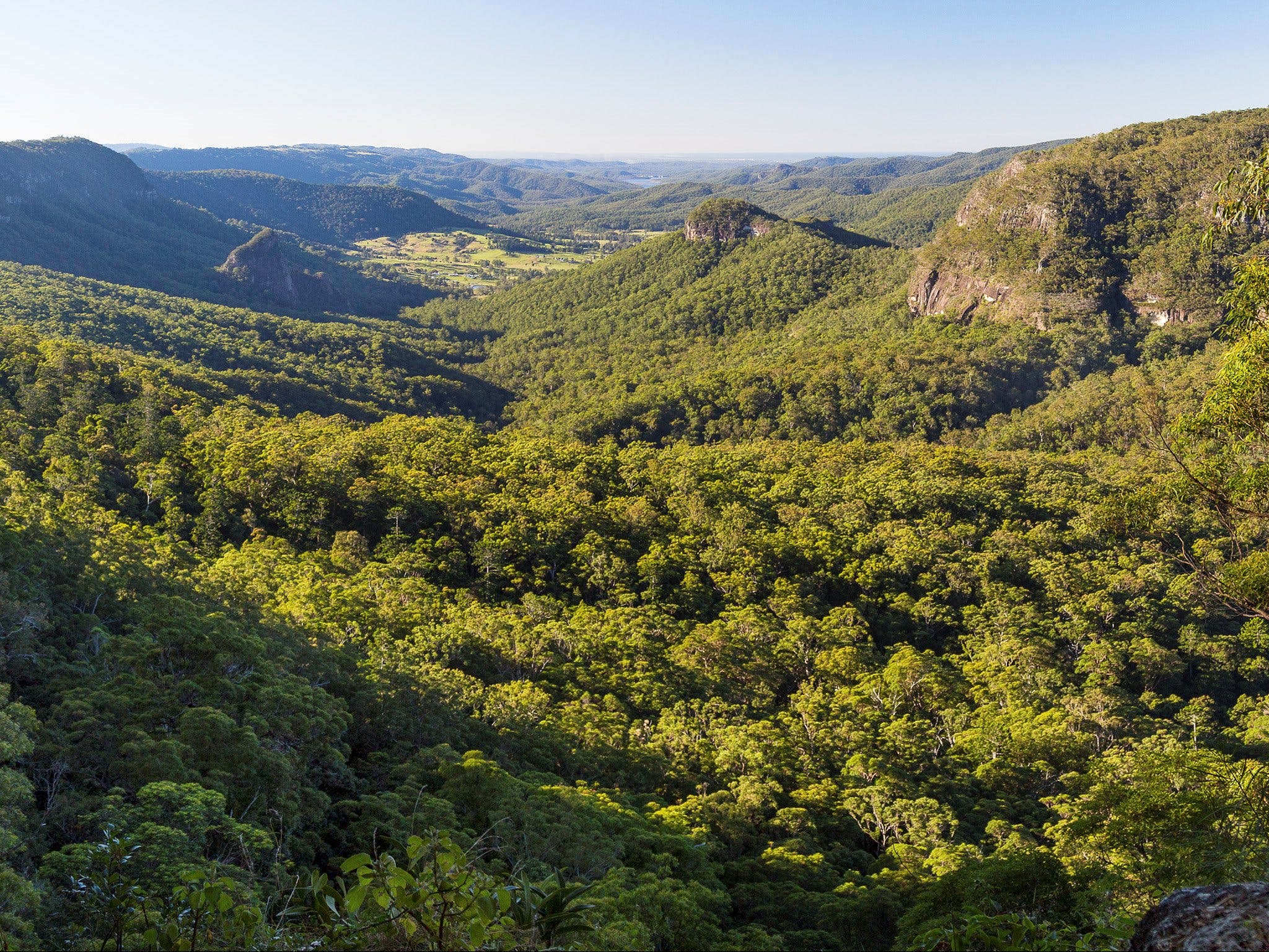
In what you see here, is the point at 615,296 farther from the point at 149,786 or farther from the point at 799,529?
the point at 149,786

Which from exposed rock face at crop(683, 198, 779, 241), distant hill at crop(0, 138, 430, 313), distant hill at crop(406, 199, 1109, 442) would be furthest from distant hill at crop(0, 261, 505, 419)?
exposed rock face at crop(683, 198, 779, 241)

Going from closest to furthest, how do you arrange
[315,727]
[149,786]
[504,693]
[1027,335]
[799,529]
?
[149,786] → [315,727] → [504,693] → [799,529] → [1027,335]

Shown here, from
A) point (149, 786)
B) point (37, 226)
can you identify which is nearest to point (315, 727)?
point (149, 786)

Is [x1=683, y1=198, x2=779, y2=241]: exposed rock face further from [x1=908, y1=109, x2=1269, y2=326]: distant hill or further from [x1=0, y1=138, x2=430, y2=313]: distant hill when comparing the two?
[x1=0, y1=138, x2=430, y2=313]: distant hill

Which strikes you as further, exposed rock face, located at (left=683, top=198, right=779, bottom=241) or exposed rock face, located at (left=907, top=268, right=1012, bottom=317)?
exposed rock face, located at (left=683, top=198, right=779, bottom=241)

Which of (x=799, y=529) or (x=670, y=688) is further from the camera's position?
(x=799, y=529)

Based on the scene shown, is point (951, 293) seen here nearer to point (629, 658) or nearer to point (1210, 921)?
point (629, 658)

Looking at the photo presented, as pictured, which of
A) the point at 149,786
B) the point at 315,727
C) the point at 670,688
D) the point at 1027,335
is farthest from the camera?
the point at 1027,335
